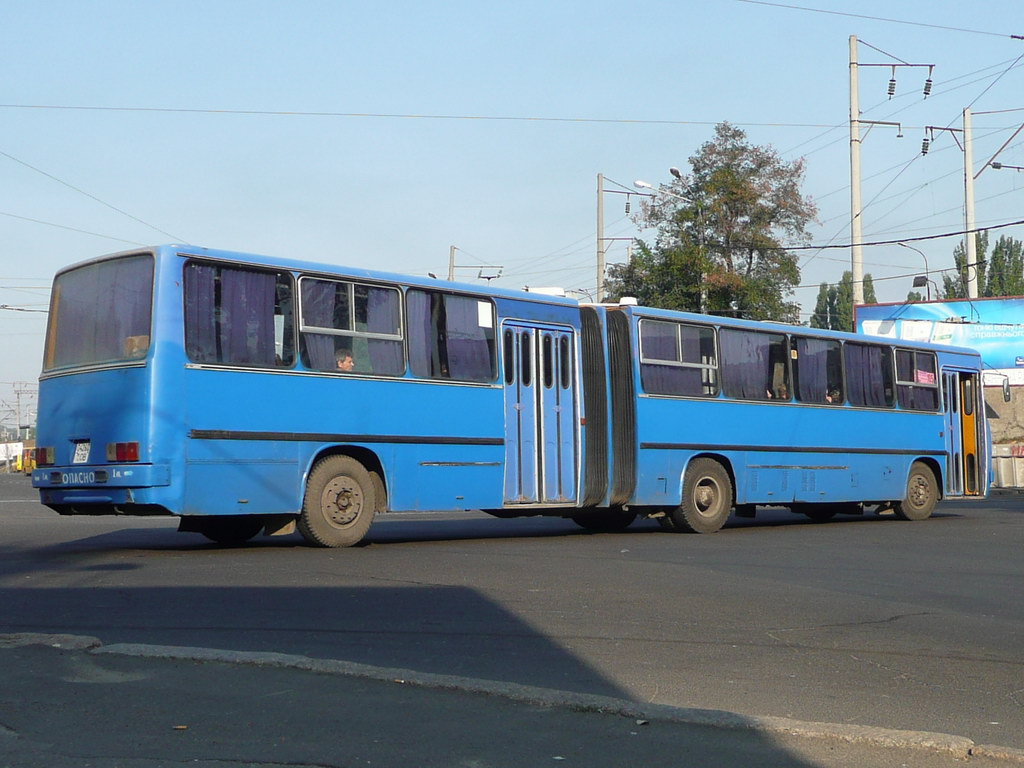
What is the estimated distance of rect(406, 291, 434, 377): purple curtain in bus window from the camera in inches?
563

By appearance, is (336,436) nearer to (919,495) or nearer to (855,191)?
(919,495)

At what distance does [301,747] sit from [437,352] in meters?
9.71

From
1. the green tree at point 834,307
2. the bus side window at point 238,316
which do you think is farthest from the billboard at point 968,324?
the green tree at point 834,307

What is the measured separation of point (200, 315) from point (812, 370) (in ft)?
34.6

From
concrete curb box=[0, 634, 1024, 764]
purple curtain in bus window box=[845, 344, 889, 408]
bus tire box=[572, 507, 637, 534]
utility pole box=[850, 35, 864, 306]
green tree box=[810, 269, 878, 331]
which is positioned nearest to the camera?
concrete curb box=[0, 634, 1024, 764]

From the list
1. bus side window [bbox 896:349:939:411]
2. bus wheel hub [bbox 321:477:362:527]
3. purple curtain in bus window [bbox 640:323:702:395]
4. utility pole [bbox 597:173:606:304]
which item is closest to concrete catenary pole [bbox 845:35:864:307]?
utility pole [bbox 597:173:606:304]

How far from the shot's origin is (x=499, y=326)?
A: 15.5m

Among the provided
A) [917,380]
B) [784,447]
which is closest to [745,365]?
[784,447]

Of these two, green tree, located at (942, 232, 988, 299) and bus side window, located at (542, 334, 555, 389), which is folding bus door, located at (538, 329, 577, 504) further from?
green tree, located at (942, 232, 988, 299)

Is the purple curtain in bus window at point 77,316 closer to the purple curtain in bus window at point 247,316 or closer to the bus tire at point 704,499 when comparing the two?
the purple curtain in bus window at point 247,316

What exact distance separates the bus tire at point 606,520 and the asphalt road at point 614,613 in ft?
9.50

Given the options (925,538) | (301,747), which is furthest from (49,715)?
(925,538)

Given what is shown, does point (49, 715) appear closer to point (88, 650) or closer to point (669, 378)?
point (88, 650)

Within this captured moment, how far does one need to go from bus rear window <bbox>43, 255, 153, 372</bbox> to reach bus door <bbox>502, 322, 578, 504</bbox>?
4.61 meters
